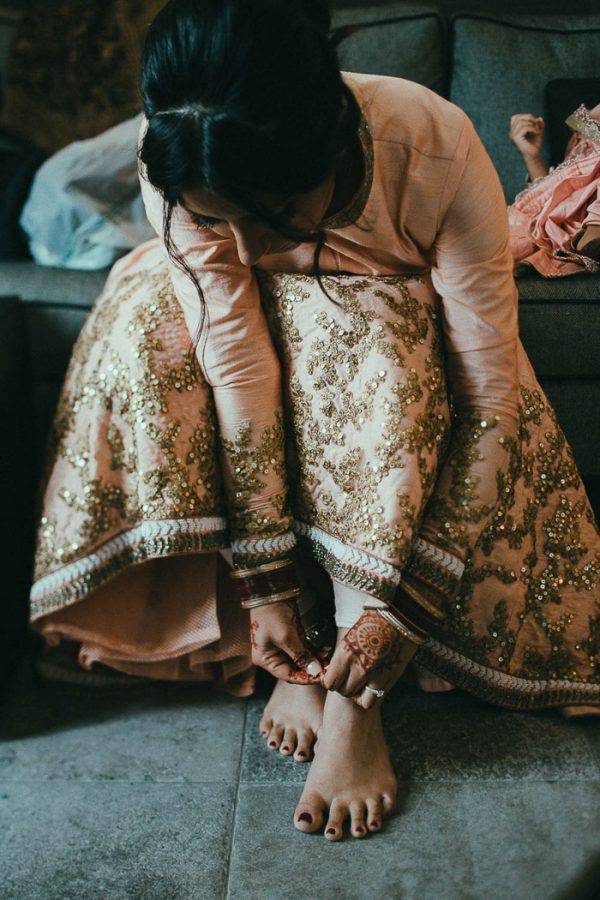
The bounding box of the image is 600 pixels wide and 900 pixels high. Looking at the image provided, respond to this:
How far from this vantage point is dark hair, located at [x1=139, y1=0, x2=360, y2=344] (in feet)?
2.04

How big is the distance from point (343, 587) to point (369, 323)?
1.00 ft

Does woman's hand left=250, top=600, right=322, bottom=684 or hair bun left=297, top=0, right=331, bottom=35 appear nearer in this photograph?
hair bun left=297, top=0, right=331, bottom=35

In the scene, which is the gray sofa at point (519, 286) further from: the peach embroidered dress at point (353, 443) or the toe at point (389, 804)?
the toe at point (389, 804)

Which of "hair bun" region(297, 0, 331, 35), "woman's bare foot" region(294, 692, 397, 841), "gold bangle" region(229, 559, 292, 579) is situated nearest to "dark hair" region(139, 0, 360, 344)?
"hair bun" region(297, 0, 331, 35)

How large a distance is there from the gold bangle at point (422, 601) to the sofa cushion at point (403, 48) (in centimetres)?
132

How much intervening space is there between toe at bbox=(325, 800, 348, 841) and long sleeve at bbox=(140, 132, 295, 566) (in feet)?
0.95

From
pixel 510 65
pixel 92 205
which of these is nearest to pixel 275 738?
pixel 92 205

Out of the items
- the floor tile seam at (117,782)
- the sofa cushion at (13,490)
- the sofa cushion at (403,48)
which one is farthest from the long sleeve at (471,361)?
the sofa cushion at (403,48)

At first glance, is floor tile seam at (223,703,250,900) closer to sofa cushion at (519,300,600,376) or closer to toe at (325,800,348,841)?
toe at (325,800,348,841)

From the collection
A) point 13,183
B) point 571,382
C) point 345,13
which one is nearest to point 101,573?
point 571,382

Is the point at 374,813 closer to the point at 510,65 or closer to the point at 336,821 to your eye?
the point at 336,821

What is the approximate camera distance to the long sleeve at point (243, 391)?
916mm

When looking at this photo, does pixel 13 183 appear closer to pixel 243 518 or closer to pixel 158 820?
pixel 243 518

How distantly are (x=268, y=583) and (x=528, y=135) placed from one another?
1.01m
